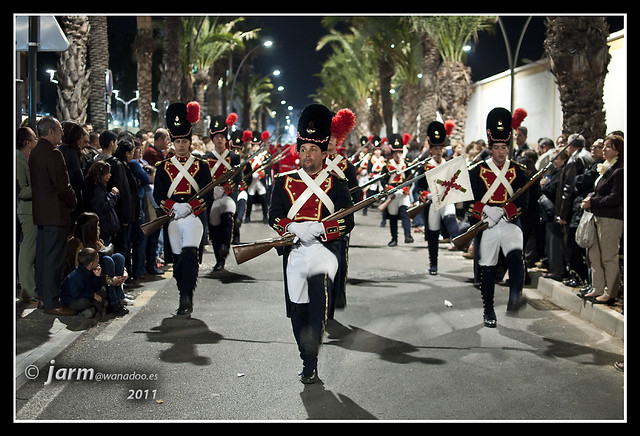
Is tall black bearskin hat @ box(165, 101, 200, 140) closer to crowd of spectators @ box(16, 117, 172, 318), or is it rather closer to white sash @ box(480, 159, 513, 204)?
crowd of spectators @ box(16, 117, 172, 318)

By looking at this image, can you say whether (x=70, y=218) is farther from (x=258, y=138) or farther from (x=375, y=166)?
(x=375, y=166)

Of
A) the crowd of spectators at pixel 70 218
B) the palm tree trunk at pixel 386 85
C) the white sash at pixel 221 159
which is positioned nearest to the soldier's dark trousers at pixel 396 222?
the white sash at pixel 221 159

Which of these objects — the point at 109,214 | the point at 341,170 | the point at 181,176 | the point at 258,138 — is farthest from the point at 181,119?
the point at 258,138

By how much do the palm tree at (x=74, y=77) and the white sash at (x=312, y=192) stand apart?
1213cm

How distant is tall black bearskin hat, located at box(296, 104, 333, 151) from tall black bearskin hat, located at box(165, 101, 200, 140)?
8.67 feet

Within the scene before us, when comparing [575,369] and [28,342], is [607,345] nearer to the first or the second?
[575,369]

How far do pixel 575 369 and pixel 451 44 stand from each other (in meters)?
23.7

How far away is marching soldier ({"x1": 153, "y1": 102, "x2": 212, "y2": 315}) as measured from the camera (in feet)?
28.3

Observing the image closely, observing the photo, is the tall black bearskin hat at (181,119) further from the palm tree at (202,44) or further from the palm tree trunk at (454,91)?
the palm tree at (202,44)

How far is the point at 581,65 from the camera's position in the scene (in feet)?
44.1

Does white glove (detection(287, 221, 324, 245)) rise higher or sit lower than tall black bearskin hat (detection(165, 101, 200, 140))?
lower

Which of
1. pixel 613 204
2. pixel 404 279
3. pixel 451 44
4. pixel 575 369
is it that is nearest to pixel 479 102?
pixel 451 44

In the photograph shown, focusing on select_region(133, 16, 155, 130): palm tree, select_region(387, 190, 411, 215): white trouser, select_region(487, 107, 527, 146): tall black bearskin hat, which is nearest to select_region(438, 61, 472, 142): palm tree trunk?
select_region(133, 16, 155, 130): palm tree

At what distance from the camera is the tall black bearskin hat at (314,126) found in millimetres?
6188
